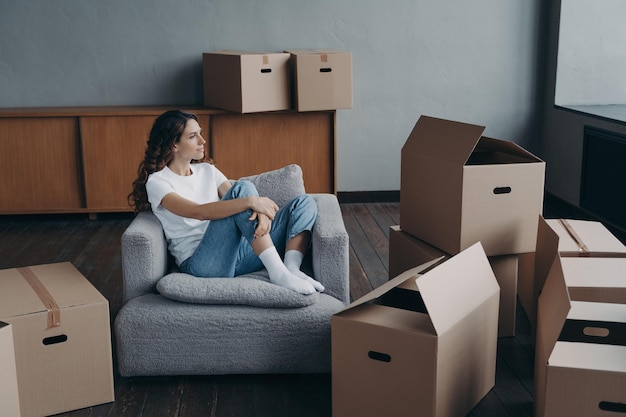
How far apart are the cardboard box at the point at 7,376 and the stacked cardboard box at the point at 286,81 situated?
2587mm

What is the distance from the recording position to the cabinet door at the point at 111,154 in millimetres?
4715

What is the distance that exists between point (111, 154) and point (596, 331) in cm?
333

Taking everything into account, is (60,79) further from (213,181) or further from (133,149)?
(213,181)

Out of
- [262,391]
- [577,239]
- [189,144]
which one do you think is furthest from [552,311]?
[189,144]

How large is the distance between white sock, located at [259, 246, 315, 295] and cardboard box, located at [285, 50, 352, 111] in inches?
80.5

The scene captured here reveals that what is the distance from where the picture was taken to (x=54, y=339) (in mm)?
2438

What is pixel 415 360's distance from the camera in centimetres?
216

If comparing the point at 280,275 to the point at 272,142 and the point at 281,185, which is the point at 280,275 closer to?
the point at 281,185

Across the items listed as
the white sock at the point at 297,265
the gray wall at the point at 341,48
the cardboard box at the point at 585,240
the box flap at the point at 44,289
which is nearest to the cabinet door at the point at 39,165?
the gray wall at the point at 341,48

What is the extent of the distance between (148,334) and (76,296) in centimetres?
28

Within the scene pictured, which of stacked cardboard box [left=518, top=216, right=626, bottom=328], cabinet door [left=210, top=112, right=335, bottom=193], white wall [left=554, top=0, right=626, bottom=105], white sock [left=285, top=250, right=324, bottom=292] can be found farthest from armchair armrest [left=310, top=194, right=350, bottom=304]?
white wall [left=554, top=0, right=626, bottom=105]

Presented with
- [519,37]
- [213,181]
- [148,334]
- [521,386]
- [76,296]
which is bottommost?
[521,386]

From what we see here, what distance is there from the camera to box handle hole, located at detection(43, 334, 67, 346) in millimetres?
2417

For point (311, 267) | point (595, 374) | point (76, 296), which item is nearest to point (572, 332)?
point (595, 374)
